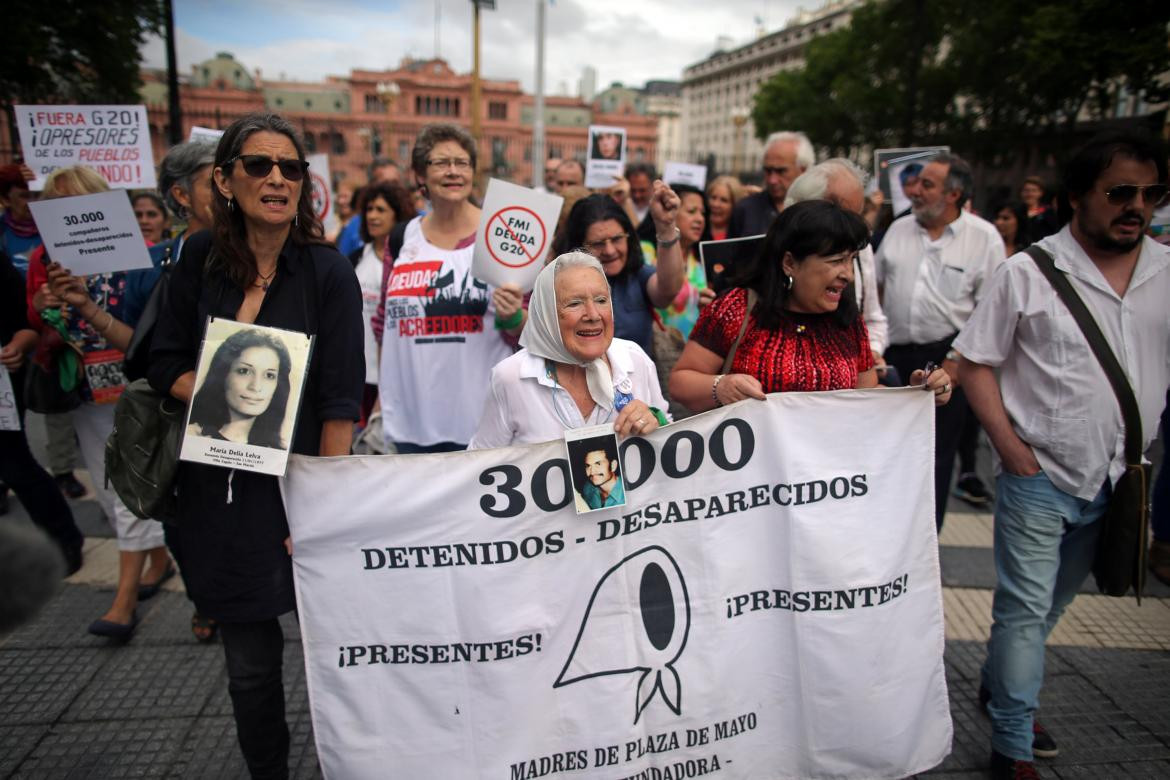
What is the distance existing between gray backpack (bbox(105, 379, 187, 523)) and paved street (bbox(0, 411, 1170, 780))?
44.9 inches

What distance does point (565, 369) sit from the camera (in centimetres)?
247

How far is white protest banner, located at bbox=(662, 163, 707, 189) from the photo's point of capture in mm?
7213

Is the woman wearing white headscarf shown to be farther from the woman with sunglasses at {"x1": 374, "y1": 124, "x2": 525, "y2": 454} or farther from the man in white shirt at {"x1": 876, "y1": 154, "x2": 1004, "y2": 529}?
the man in white shirt at {"x1": 876, "y1": 154, "x2": 1004, "y2": 529}

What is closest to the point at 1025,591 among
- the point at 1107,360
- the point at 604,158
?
the point at 1107,360

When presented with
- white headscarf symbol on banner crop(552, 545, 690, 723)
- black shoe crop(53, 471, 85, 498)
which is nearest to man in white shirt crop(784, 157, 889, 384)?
white headscarf symbol on banner crop(552, 545, 690, 723)

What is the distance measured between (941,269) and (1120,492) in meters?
1.93

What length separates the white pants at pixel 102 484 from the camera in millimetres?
3678

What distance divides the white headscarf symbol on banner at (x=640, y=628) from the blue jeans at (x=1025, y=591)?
1.26m

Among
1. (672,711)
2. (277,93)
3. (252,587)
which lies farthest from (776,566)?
(277,93)

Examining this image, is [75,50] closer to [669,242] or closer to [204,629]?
[204,629]

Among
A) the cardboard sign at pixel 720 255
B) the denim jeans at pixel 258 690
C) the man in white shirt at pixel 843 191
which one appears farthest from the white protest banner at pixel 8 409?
the man in white shirt at pixel 843 191

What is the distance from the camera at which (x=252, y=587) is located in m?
2.24

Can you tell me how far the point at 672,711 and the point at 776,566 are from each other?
53 centimetres

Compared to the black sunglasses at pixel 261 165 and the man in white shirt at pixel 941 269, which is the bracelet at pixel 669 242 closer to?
the black sunglasses at pixel 261 165
